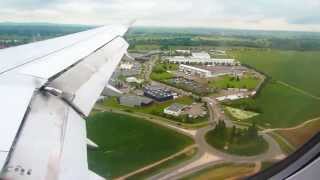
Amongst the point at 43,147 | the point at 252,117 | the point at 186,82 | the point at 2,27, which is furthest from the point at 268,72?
the point at 2,27

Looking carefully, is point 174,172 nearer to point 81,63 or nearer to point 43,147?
point 81,63

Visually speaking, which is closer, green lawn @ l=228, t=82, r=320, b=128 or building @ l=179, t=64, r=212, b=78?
green lawn @ l=228, t=82, r=320, b=128

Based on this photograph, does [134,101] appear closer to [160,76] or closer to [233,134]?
[160,76]

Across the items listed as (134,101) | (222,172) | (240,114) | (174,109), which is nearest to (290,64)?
(240,114)

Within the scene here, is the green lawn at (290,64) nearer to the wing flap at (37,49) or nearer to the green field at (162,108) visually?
the green field at (162,108)

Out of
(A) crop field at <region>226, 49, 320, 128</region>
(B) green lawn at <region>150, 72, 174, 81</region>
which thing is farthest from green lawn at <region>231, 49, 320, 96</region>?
(B) green lawn at <region>150, 72, 174, 81</region>

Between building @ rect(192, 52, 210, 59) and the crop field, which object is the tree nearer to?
the crop field
